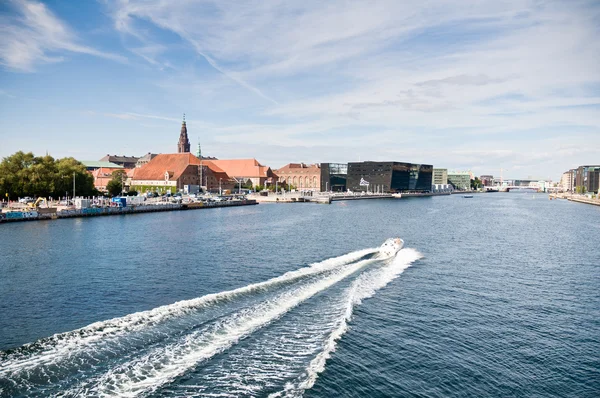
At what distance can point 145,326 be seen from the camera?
58.7ft

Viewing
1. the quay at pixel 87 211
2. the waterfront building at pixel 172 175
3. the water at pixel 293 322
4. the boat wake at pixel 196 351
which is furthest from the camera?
the waterfront building at pixel 172 175

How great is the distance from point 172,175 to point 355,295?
395ft

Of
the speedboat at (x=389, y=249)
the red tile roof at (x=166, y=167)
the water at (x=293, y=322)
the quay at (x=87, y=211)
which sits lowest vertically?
the water at (x=293, y=322)

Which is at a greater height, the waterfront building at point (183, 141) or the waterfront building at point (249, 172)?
the waterfront building at point (183, 141)

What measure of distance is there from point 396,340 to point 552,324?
320 inches

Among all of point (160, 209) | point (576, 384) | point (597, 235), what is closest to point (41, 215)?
point (160, 209)

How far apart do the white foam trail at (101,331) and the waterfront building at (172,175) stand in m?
114

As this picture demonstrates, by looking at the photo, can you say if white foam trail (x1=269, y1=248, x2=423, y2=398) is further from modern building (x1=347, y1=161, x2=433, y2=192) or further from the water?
modern building (x1=347, y1=161, x2=433, y2=192)

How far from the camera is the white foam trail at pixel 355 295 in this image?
13.6 metres

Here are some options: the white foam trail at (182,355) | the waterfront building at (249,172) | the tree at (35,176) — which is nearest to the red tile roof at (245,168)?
the waterfront building at (249,172)

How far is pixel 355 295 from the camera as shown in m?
23.9

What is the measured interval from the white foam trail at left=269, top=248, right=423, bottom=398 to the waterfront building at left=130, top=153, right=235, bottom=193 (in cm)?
10528

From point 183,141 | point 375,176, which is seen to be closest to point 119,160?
point 183,141

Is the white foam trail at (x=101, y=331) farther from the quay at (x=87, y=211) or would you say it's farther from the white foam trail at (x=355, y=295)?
the quay at (x=87, y=211)
